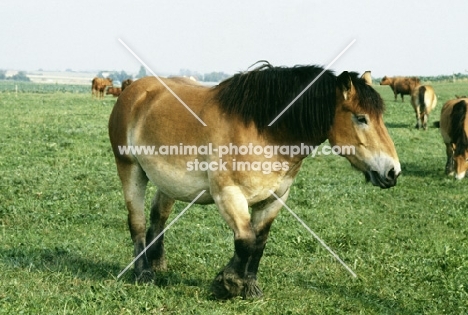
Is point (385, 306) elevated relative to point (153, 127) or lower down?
lower down

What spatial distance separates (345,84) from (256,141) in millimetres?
941

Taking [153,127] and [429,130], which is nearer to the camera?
[153,127]

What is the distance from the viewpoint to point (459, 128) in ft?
45.4

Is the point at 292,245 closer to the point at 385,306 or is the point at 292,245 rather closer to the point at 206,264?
the point at 206,264

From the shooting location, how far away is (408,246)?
7.89 m

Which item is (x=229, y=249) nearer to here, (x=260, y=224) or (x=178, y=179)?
(x=260, y=224)

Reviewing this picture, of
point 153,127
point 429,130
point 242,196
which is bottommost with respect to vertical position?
point 429,130

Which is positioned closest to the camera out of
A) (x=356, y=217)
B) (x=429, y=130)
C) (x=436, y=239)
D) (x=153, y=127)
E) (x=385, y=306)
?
(x=385, y=306)

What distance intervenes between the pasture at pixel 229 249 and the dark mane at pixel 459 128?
0.92m

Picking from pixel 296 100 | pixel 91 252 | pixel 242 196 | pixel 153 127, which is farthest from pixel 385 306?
pixel 91 252

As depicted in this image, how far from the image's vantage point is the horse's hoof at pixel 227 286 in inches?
210

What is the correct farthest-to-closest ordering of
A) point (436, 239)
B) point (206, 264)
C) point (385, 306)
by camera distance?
point (436, 239) → point (206, 264) → point (385, 306)

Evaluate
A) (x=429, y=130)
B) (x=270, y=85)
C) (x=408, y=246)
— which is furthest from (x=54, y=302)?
(x=429, y=130)

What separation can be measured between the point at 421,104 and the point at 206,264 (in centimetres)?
2010
